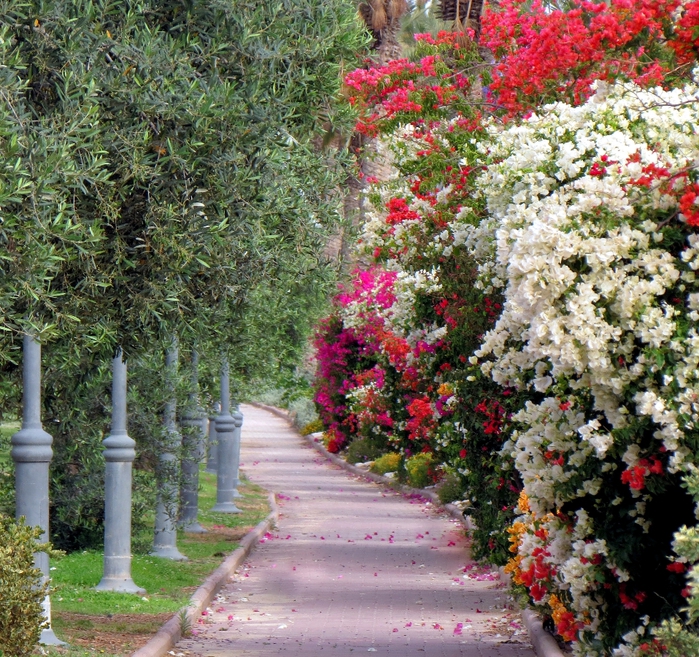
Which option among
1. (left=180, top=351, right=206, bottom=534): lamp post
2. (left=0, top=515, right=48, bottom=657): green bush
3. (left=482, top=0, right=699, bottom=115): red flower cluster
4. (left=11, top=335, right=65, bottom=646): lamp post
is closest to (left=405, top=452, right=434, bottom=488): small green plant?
(left=180, top=351, right=206, bottom=534): lamp post

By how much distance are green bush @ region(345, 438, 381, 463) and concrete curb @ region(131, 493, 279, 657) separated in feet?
56.2

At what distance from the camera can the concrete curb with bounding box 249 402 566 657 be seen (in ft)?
33.4

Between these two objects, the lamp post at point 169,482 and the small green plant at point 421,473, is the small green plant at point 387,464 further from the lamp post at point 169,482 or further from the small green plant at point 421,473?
→ the lamp post at point 169,482

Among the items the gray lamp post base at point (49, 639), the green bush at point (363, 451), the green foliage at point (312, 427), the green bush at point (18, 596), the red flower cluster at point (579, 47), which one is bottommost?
the green foliage at point (312, 427)

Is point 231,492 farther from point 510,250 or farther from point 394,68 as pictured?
point 510,250

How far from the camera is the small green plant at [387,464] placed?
3398 centimetres

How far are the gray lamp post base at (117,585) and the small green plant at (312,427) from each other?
39.9 meters

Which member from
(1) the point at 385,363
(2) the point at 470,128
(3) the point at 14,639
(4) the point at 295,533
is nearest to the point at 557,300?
(3) the point at 14,639

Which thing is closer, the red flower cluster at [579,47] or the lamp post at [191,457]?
the red flower cluster at [579,47]

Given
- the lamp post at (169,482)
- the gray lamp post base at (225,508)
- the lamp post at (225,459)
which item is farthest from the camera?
the gray lamp post base at (225,508)

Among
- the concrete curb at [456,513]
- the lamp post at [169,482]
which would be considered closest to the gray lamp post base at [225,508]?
the concrete curb at [456,513]

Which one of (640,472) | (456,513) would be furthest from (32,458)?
(456,513)

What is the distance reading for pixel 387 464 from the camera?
34.4 m

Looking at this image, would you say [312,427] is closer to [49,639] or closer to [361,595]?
[361,595]
